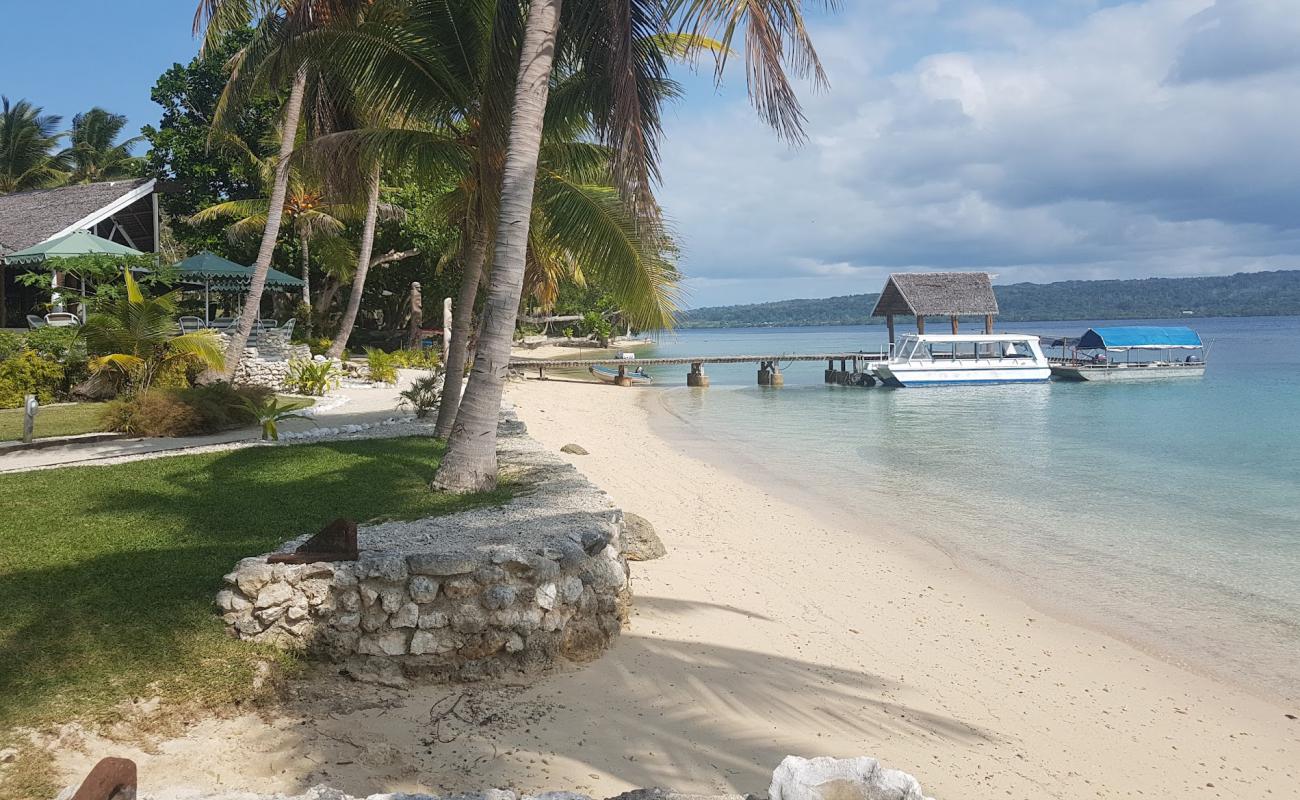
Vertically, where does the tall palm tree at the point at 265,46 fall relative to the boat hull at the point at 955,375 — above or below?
above

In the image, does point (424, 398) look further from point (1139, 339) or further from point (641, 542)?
point (1139, 339)

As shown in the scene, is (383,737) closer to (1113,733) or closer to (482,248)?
(1113,733)

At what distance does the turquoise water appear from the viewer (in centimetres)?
824

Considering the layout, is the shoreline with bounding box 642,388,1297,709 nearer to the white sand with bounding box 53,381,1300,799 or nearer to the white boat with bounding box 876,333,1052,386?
the white sand with bounding box 53,381,1300,799

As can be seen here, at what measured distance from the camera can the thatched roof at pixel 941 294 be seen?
37750 mm

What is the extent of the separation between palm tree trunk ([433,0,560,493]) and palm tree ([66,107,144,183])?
3896 centimetres

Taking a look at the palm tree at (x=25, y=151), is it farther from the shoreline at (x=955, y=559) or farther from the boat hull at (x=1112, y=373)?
the boat hull at (x=1112, y=373)

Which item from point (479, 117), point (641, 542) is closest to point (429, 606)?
point (641, 542)

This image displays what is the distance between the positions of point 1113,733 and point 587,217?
666 cm

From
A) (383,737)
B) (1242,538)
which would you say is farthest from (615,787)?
(1242,538)

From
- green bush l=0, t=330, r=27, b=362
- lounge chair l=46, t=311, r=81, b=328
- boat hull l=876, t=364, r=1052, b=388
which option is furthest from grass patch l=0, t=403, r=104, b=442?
boat hull l=876, t=364, r=1052, b=388

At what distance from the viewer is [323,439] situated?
11.3 m

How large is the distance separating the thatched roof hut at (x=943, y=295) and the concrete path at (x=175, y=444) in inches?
1095

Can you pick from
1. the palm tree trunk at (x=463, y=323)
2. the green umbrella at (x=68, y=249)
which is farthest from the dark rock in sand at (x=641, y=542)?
the green umbrella at (x=68, y=249)
